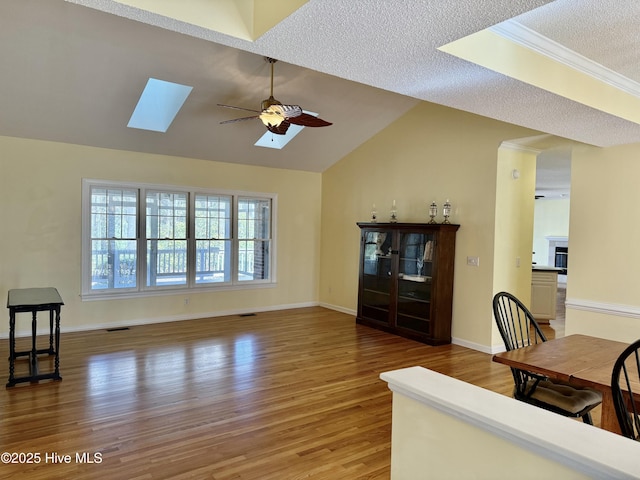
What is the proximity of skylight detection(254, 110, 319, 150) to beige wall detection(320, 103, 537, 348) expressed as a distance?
1.20m

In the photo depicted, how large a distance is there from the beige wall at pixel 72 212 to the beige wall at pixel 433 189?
4.33ft

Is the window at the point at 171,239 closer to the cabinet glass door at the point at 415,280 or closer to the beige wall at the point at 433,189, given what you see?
the beige wall at the point at 433,189

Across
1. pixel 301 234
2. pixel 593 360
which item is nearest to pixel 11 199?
pixel 301 234

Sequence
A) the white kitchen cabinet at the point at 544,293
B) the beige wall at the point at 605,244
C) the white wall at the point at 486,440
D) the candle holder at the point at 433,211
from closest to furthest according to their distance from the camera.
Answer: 1. the white wall at the point at 486,440
2. the beige wall at the point at 605,244
3. the candle holder at the point at 433,211
4. the white kitchen cabinet at the point at 544,293

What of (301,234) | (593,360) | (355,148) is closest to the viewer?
(593,360)

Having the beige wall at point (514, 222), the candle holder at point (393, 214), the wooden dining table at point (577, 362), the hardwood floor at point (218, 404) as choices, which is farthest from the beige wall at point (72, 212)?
the wooden dining table at point (577, 362)

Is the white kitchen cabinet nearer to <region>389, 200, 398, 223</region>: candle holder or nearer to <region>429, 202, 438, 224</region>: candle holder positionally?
<region>429, 202, 438, 224</region>: candle holder

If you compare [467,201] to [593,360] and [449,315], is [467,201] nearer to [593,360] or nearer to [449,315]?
[449,315]

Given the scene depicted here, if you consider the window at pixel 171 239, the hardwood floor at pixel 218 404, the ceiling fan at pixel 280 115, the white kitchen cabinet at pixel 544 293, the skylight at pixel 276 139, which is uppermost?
the skylight at pixel 276 139

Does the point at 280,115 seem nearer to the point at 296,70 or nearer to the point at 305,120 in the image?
the point at 305,120

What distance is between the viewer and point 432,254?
551 cm

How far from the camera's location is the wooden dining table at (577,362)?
2.00 metres

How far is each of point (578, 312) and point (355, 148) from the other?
4.20m

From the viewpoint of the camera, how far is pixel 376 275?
20.9 ft
